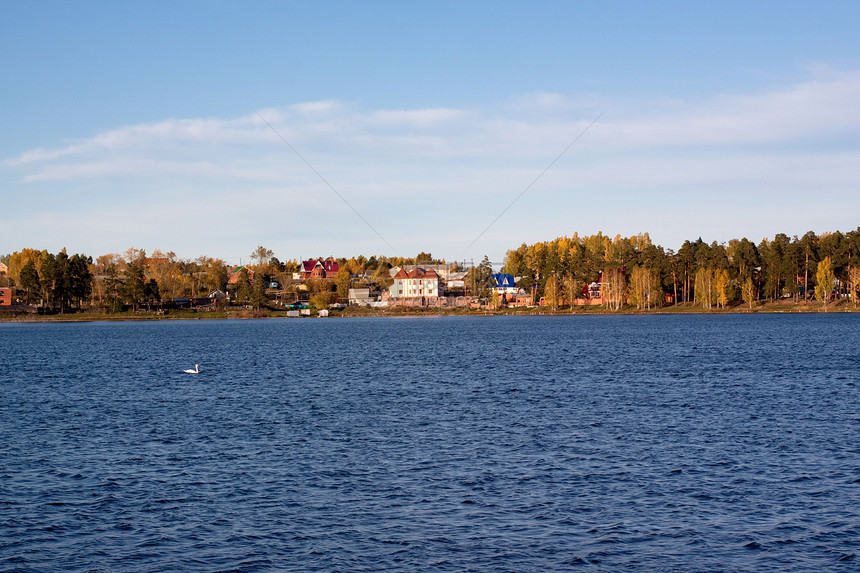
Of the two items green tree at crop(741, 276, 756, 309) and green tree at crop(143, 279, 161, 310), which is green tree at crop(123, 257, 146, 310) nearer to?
green tree at crop(143, 279, 161, 310)

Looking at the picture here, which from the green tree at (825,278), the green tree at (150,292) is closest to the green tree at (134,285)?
the green tree at (150,292)

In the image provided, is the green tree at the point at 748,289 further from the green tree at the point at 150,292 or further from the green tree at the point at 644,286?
the green tree at the point at 150,292

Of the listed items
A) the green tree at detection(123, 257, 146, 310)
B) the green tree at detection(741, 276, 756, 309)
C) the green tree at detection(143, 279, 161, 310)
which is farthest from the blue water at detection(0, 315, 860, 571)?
the green tree at detection(143, 279, 161, 310)

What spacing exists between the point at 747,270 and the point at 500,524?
17459 centimetres

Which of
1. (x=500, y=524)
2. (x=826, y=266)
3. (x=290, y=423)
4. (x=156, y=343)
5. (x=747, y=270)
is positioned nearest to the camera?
(x=500, y=524)

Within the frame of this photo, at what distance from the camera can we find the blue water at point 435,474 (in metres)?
18.2

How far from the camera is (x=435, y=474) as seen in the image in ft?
82.7

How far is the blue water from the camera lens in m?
18.2

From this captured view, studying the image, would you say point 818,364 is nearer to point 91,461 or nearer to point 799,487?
point 799,487

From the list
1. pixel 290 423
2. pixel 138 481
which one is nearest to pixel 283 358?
pixel 290 423

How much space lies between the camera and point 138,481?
24.9 meters

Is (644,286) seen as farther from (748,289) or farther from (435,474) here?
(435,474)

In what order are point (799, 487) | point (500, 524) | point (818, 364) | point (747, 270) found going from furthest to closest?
point (747, 270) < point (818, 364) < point (799, 487) < point (500, 524)

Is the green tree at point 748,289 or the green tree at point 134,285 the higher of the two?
the green tree at point 134,285
